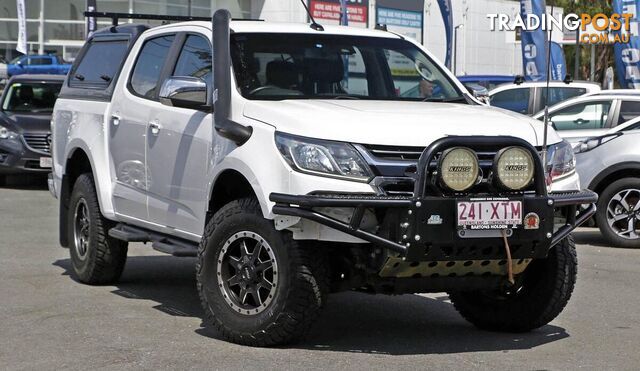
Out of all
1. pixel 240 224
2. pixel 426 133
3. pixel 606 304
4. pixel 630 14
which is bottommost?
pixel 606 304

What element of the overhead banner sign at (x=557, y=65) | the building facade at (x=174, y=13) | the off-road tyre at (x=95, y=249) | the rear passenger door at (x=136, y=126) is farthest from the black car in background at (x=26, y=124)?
the building facade at (x=174, y=13)

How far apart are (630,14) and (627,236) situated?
19827 millimetres

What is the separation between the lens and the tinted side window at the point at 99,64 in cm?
Result: 923

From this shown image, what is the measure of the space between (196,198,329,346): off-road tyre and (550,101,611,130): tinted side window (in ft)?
28.1

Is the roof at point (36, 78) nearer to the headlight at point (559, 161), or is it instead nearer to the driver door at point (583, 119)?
the driver door at point (583, 119)

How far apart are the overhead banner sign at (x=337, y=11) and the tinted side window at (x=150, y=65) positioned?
3820 cm

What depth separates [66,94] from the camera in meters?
9.91

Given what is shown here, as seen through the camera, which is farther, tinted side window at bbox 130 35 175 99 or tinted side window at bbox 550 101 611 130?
tinted side window at bbox 550 101 611 130

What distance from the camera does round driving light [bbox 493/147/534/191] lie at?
20.9 feet

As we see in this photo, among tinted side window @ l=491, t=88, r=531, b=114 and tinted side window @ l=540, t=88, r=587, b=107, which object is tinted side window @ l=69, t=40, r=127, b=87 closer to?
tinted side window @ l=491, t=88, r=531, b=114

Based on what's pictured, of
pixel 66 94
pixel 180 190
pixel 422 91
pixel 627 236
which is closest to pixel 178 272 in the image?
pixel 66 94

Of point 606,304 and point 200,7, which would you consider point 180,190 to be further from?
point 200,7

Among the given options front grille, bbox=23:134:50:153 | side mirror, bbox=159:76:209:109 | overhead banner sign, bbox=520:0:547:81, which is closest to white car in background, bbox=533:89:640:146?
side mirror, bbox=159:76:209:109

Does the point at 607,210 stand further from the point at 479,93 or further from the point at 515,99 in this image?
the point at 515,99
